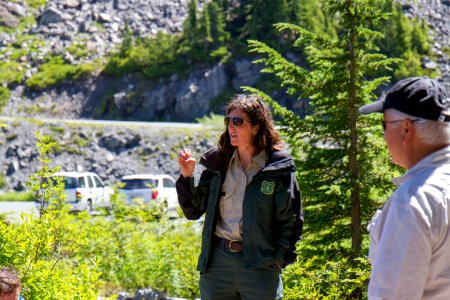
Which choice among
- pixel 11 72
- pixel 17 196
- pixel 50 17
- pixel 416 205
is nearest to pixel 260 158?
pixel 416 205

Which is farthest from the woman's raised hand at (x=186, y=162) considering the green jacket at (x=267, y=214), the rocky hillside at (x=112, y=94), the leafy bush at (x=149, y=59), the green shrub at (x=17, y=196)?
the leafy bush at (x=149, y=59)

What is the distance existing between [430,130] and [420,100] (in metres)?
0.10

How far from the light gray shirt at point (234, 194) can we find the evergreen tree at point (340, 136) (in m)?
3.22

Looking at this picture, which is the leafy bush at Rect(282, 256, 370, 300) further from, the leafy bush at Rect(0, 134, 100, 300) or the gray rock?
the gray rock

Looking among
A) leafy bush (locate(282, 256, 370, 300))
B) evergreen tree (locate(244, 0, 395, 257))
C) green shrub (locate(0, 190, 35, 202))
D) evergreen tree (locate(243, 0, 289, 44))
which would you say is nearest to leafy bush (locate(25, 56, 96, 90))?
evergreen tree (locate(243, 0, 289, 44))

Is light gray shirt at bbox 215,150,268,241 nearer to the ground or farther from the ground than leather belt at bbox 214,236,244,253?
farther from the ground

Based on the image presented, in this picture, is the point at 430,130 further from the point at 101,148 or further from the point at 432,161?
the point at 101,148

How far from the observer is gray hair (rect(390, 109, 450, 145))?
2674 mm

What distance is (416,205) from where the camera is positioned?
2.54 metres

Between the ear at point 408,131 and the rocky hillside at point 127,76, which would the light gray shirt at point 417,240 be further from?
the rocky hillside at point 127,76

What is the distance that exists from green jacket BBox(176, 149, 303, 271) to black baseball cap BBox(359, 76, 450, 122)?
1.78 m

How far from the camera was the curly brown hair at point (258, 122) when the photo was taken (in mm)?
4660

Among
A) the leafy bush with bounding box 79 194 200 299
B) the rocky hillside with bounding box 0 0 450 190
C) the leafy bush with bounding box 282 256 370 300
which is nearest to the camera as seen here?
the leafy bush with bounding box 282 256 370 300

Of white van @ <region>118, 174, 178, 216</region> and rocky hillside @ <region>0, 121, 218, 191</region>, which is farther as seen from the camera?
rocky hillside @ <region>0, 121, 218, 191</region>
